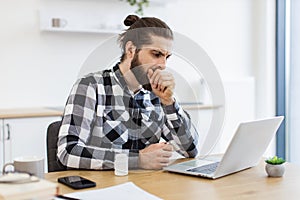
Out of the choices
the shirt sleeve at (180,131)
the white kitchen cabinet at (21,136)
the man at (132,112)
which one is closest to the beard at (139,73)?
the man at (132,112)

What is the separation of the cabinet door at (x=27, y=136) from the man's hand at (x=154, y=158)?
123 centimetres

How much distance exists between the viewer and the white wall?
2979 mm

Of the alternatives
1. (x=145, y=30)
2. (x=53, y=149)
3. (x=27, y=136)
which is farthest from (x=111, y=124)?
(x=27, y=136)

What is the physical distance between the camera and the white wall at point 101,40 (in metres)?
2.98

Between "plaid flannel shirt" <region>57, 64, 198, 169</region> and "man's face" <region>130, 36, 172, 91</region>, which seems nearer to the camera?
"plaid flannel shirt" <region>57, 64, 198, 169</region>

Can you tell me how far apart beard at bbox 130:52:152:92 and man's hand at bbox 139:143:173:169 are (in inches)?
11.9

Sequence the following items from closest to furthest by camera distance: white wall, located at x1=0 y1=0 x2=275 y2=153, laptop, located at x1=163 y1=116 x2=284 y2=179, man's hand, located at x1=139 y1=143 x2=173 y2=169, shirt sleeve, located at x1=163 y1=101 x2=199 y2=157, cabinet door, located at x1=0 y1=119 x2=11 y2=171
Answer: laptop, located at x1=163 y1=116 x2=284 y2=179, man's hand, located at x1=139 y1=143 x2=173 y2=169, shirt sleeve, located at x1=163 y1=101 x2=199 y2=157, cabinet door, located at x1=0 y1=119 x2=11 y2=171, white wall, located at x1=0 y1=0 x2=275 y2=153

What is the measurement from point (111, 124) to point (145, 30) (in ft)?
1.30

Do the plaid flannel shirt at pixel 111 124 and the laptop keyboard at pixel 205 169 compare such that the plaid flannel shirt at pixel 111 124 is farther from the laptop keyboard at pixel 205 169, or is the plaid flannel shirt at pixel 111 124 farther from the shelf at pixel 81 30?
the shelf at pixel 81 30

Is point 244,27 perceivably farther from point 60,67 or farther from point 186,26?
point 60,67

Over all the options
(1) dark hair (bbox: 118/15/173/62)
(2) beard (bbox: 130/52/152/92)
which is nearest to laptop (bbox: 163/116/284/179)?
(2) beard (bbox: 130/52/152/92)

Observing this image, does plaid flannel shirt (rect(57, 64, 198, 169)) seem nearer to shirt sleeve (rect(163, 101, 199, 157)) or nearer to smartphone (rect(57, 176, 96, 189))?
shirt sleeve (rect(163, 101, 199, 157))

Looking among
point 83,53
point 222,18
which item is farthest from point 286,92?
point 83,53

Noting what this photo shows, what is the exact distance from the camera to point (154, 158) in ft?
5.08
